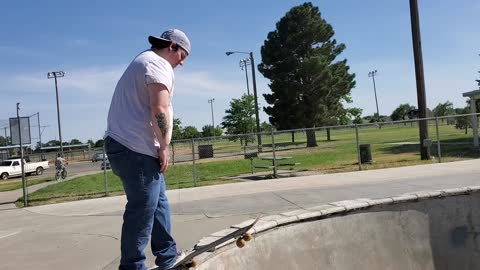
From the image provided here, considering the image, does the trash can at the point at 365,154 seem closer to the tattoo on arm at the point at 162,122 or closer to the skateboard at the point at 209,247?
the skateboard at the point at 209,247

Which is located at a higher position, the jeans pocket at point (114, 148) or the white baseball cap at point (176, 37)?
the white baseball cap at point (176, 37)

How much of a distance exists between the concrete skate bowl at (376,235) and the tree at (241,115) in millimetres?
56721

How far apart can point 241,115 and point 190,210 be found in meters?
53.3

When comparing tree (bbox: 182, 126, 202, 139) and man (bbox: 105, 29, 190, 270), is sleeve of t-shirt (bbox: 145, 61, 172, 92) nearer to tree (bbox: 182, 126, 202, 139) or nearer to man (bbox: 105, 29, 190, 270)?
man (bbox: 105, 29, 190, 270)

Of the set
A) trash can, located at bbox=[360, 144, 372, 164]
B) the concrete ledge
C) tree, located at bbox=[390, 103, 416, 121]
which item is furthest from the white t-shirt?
tree, located at bbox=[390, 103, 416, 121]

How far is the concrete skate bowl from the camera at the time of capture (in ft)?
15.9

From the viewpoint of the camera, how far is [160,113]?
3.61 metres

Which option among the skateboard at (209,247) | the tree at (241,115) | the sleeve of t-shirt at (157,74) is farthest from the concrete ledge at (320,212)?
the tree at (241,115)

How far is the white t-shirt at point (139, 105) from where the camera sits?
3652 millimetres

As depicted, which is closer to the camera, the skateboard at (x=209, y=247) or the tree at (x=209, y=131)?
the skateboard at (x=209, y=247)

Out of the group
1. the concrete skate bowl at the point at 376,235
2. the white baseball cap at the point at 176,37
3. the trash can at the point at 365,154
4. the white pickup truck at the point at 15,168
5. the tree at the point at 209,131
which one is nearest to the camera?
the white baseball cap at the point at 176,37

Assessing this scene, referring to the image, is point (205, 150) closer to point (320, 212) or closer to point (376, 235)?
point (376, 235)

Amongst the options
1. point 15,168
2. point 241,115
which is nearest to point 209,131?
point 241,115

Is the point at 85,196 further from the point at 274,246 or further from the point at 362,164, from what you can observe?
the point at 274,246
